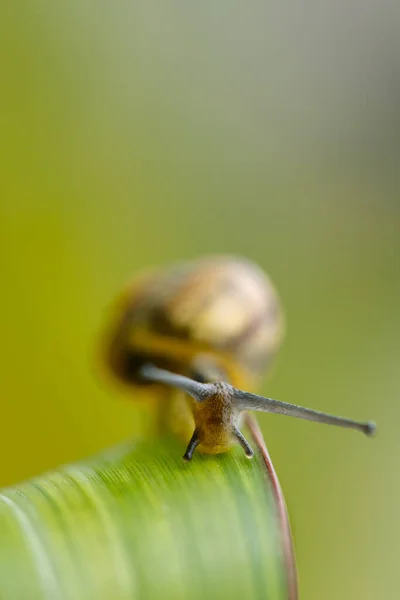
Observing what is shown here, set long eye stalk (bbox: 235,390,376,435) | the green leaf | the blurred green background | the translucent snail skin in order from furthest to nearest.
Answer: the blurred green background, the translucent snail skin, long eye stalk (bbox: 235,390,376,435), the green leaf

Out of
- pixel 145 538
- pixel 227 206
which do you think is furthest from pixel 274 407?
pixel 227 206

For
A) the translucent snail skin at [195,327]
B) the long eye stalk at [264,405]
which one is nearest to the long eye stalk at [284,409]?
the long eye stalk at [264,405]

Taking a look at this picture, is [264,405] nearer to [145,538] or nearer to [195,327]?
[145,538]

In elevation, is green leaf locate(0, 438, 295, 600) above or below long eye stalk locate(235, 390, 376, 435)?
below

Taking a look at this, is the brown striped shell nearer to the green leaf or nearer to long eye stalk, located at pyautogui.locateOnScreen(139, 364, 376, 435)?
long eye stalk, located at pyautogui.locateOnScreen(139, 364, 376, 435)

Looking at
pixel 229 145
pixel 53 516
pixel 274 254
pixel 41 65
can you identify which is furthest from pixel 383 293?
pixel 53 516

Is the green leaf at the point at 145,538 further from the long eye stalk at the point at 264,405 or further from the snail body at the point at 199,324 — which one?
the snail body at the point at 199,324

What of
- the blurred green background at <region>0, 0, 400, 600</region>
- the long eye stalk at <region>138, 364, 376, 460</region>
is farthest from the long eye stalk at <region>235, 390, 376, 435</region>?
the blurred green background at <region>0, 0, 400, 600</region>
